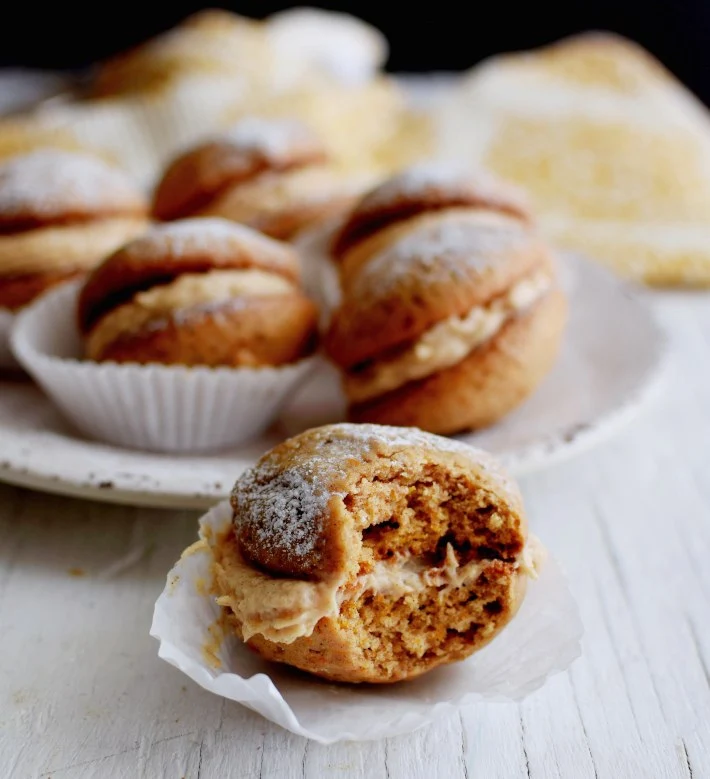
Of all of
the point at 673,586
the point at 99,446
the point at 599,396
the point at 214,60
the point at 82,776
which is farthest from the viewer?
the point at 214,60

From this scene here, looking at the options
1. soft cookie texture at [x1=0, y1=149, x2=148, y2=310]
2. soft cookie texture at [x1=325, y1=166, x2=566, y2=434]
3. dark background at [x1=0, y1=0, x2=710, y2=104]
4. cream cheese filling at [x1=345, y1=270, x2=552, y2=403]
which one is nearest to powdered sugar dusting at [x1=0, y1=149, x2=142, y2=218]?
soft cookie texture at [x1=0, y1=149, x2=148, y2=310]

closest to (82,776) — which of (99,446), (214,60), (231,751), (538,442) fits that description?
(231,751)

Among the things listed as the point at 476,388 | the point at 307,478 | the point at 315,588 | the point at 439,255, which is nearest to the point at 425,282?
the point at 439,255

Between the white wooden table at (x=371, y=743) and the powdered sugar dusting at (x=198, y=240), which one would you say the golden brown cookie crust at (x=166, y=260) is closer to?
the powdered sugar dusting at (x=198, y=240)

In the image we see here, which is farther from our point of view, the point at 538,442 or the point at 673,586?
the point at 538,442

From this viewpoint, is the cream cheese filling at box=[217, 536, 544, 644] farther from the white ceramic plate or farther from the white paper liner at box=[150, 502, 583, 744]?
the white ceramic plate

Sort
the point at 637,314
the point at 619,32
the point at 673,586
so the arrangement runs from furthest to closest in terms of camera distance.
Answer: the point at 619,32 < the point at 637,314 < the point at 673,586

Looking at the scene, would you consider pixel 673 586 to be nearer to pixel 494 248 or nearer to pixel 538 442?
pixel 538 442
